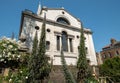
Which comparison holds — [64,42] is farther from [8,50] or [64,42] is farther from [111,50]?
[111,50]

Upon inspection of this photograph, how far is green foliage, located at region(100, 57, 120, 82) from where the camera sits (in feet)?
47.4

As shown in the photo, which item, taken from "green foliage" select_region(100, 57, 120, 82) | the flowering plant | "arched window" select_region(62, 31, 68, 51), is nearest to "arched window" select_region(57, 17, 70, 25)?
"arched window" select_region(62, 31, 68, 51)

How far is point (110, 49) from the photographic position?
1310 inches

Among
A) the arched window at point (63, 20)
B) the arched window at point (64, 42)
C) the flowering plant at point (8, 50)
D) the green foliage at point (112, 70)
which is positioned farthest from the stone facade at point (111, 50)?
the flowering plant at point (8, 50)

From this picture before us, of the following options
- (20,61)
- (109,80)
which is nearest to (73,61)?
(109,80)

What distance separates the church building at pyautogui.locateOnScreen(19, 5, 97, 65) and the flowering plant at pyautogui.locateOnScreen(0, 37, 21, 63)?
3.87m

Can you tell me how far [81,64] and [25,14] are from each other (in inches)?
444

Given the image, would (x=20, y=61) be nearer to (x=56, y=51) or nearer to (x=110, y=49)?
(x=56, y=51)

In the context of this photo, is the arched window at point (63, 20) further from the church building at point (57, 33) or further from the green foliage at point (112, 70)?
the green foliage at point (112, 70)

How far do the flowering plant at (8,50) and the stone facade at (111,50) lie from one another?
26.5 m

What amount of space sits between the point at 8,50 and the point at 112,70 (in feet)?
41.2

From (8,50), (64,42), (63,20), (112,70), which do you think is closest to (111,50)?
(63,20)

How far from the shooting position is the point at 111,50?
32.9 meters

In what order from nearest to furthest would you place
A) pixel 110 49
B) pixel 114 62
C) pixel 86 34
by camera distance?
pixel 114 62 < pixel 86 34 < pixel 110 49
